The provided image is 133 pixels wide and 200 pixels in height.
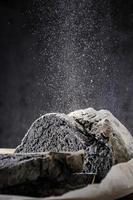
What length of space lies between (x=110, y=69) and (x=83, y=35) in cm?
40

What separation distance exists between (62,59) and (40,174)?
100 inches

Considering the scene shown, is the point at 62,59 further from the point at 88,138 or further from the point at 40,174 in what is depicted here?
the point at 40,174

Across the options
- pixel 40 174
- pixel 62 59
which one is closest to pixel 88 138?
pixel 40 174

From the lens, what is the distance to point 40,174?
1.51 meters

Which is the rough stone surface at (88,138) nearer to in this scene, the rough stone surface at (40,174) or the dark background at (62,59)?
the rough stone surface at (40,174)

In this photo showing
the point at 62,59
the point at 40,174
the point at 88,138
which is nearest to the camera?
the point at 40,174

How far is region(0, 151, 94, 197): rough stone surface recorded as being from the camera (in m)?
1.48

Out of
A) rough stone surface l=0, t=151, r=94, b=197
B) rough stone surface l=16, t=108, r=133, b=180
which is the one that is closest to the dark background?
rough stone surface l=16, t=108, r=133, b=180

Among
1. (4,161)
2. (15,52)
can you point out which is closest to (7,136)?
(15,52)

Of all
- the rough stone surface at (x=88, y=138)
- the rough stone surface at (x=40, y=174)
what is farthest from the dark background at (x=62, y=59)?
the rough stone surface at (x=40, y=174)

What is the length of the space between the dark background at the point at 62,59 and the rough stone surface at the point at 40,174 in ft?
A: 7.72

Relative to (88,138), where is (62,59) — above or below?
above

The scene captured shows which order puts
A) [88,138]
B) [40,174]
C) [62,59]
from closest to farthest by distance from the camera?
[40,174] < [88,138] < [62,59]

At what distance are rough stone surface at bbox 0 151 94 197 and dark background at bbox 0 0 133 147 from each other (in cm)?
235
